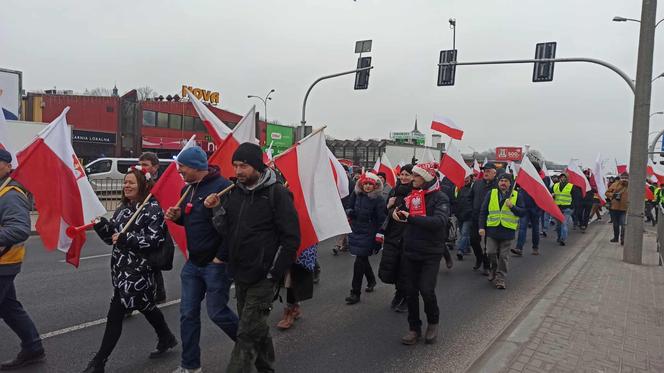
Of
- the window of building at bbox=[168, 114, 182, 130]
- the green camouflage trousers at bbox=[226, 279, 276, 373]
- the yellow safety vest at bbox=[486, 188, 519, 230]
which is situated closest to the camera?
the green camouflage trousers at bbox=[226, 279, 276, 373]

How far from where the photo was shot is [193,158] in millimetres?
3658

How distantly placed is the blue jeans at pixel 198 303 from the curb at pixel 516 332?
2099mm

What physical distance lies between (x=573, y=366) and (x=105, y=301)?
204 inches

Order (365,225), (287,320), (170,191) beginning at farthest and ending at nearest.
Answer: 1. (365,225)
2. (287,320)
3. (170,191)

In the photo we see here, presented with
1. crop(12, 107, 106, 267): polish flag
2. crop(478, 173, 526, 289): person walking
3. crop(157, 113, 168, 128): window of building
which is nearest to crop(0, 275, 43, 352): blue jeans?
crop(12, 107, 106, 267): polish flag

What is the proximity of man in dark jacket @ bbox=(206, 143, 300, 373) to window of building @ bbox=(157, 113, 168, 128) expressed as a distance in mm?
43004

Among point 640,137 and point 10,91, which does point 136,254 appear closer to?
point 640,137

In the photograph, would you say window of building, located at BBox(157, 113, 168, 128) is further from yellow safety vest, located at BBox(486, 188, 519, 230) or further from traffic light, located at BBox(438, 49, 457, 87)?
yellow safety vest, located at BBox(486, 188, 519, 230)

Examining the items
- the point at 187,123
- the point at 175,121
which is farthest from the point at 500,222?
the point at 187,123

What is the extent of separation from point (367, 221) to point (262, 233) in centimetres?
291

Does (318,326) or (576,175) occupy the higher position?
(576,175)

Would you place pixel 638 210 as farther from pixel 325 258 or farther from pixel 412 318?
pixel 412 318

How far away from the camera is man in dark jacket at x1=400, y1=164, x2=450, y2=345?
14.9ft

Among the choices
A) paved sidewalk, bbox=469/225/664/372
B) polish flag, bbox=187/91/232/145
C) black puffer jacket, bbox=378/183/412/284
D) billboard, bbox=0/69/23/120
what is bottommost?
paved sidewalk, bbox=469/225/664/372
